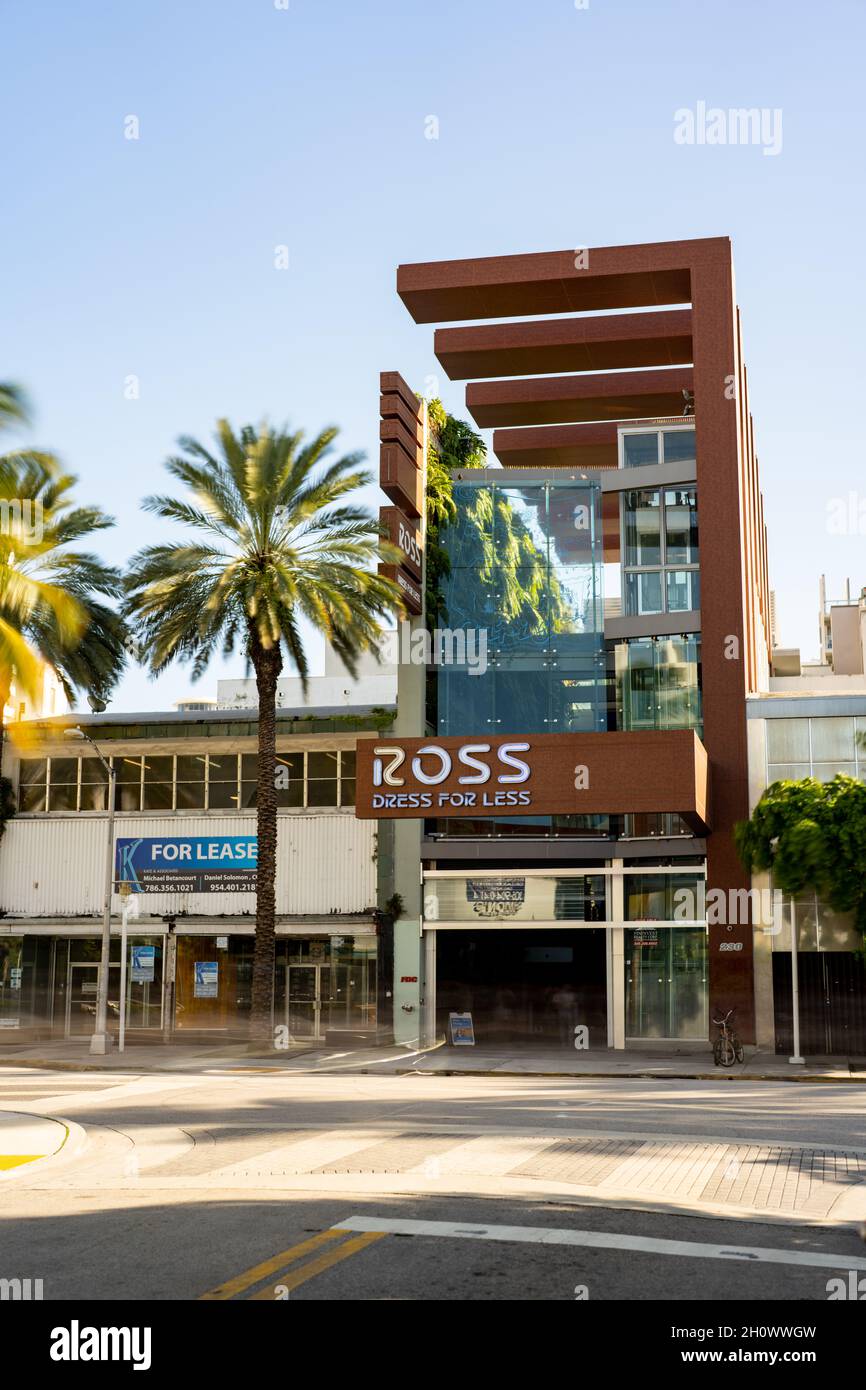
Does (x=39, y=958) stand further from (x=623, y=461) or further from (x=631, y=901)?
(x=623, y=461)

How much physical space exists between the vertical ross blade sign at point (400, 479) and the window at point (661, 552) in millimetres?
6508

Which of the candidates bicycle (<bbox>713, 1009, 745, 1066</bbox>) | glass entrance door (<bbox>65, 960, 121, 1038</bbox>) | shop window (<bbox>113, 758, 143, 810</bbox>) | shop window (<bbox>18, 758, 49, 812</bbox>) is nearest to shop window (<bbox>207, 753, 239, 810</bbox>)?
shop window (<bbox>113, 758, 143, 810</bbox>)

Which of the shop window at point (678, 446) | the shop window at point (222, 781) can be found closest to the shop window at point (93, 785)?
the shop window at point (222, 781)

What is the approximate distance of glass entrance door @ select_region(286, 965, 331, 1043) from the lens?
4288cm

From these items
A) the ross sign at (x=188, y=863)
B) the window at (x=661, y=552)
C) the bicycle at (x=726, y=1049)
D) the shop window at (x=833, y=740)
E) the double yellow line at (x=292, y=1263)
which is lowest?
the bicycle at (x=726, y=1049)

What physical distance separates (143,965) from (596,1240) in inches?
1404

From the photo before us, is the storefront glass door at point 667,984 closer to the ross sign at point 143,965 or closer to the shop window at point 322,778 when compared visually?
the shop window at point 322,778

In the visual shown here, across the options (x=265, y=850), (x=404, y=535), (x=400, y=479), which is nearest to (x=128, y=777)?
(x=265, y=850)

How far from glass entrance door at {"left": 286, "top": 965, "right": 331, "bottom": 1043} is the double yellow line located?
31.8 metres

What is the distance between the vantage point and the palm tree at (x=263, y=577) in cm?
3691

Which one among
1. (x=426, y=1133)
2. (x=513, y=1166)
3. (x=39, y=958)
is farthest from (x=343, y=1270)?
(x=39, y=958)
